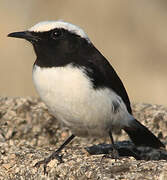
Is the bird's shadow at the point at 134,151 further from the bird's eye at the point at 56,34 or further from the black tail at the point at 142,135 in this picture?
the bird's eye at the point at 56,34

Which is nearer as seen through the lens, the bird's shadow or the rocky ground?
the rocky ground

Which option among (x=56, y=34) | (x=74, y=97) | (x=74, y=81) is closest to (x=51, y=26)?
(x=56, y=34)

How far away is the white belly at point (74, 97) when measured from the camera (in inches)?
274

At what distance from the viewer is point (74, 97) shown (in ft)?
23.0

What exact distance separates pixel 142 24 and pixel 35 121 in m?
6.39

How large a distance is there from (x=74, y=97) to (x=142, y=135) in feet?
5.04

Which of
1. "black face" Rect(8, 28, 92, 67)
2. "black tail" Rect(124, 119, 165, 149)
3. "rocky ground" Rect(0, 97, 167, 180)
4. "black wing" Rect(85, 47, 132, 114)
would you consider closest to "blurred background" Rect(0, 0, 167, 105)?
"rocky ground" Rect(0, 97, 167, 180)

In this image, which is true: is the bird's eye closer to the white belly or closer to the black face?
the black face

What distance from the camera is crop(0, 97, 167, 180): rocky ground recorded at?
6477mm

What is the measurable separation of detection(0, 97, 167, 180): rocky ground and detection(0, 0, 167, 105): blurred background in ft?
15.2

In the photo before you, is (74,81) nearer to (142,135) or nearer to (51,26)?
(51,26)

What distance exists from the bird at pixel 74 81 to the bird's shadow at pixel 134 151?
1.92ft

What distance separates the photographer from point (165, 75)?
13914mm

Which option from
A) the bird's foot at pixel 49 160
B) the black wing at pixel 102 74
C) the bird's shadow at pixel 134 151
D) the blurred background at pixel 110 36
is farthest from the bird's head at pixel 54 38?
the blurred background at pixel 110 36
